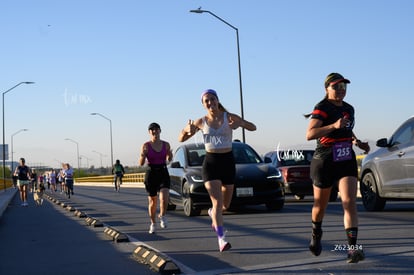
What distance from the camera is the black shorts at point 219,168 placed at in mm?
7594

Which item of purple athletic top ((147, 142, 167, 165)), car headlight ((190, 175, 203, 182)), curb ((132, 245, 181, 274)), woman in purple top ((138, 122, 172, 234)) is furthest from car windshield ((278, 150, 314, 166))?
curb ((132, 245, 181, 274))

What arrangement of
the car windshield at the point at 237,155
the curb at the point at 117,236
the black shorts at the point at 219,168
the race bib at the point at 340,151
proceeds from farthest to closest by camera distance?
the car windshield at the point at 237,155 < the curb at the point at 117,236 < the black shorts at the point at 219,168 < the race bib at the point at 340,151

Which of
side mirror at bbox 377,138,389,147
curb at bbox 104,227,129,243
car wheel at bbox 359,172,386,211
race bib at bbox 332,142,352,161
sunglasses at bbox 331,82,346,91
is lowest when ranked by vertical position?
curb at bbox 104,227,129,243

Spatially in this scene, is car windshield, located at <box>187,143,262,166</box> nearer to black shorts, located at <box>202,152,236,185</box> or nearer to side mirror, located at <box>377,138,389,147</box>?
side mirror, located at <box>377,138,389,147</box>

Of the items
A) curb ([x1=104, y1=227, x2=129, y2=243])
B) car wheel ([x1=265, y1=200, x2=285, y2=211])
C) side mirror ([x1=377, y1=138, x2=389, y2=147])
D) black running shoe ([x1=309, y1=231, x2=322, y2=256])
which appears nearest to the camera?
black running shoe ([x1=309, y1=231, x2=322, y2=256])

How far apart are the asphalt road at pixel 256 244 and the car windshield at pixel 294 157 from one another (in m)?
4.39

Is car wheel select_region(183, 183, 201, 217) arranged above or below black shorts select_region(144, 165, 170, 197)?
below

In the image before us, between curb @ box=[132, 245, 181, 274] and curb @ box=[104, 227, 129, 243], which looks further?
curb @ box=[104, 227, 129, 243]

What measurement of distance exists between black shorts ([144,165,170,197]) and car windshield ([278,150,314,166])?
25.5ft

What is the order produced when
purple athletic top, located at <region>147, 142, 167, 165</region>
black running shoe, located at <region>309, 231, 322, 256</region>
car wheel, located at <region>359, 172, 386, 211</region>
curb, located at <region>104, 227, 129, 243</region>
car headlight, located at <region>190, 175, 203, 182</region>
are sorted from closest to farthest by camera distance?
black running shoe, located at <region>309, 231, 322, 256</region>, curb, located at <region>104, 227, 129, 243</region>, purple athletic top, located at <region>147, 142, 167, 165</region>, car wheel, located at <region>359, 172, 386, 211</region>, car headlight, located at <region>190, 175, 203, 182</region>

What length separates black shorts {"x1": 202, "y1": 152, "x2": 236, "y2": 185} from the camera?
7594mm

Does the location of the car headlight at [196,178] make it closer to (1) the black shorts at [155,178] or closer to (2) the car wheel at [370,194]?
(1) the black shorts at [155,178]

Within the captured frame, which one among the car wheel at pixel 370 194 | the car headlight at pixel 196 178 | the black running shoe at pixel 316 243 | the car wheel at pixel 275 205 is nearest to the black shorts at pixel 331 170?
the black running shoe at pixel 316 243

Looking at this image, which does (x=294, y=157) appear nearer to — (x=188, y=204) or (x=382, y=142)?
(x=188, y=204)
